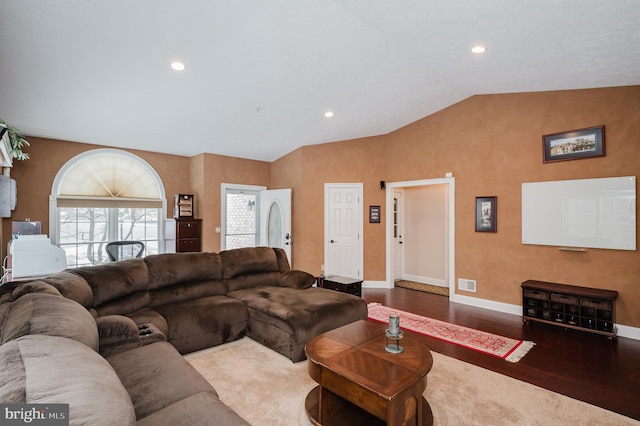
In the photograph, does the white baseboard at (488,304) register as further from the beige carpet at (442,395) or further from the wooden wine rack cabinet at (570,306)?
the beige carpet at (442,395)

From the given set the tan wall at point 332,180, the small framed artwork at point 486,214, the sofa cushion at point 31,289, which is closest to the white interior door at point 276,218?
the tan wall at point 332,180

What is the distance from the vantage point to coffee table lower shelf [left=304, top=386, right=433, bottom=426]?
201 cm

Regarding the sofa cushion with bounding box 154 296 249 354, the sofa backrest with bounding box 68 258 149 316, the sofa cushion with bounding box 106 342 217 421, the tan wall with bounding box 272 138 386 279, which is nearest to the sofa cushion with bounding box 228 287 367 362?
the sofa cushion with bounding box 154 296 249 354

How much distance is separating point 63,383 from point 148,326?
1.81 meters

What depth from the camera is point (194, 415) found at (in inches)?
55.9

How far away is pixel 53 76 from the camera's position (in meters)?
3.18

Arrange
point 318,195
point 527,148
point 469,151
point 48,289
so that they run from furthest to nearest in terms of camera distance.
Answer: point 318,195 < point 469,151 < point 527,148 < point 48,289

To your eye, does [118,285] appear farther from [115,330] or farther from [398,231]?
[398,231]

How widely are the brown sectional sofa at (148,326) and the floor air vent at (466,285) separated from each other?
2.49m

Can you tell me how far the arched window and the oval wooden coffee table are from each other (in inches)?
203

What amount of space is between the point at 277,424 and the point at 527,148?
4747 millimetres

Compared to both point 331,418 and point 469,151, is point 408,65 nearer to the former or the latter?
point 469,151

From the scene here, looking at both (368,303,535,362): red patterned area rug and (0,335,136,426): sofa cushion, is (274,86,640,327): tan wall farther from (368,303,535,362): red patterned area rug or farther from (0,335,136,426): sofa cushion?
(0,335,136,426): sofa cushion

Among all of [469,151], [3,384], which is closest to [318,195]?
[469,151]
